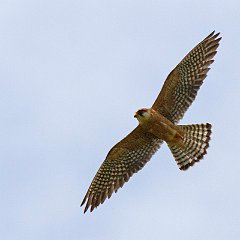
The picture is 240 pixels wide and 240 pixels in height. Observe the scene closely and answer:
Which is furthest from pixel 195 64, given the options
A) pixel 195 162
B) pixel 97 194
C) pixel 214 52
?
pixel 97 194

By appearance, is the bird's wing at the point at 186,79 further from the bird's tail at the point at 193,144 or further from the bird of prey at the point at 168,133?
the bird's tail at the point at 193,144

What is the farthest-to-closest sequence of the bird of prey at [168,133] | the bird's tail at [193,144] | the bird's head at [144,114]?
the bird's tail at [193,144]
the bird of prey at [168,133]
the bird's head at [144,114]

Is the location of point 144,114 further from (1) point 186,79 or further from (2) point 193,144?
(2) point 193,144

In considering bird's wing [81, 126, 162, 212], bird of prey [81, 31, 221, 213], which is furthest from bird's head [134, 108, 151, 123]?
bird's wing [81, 126, 162, 212]

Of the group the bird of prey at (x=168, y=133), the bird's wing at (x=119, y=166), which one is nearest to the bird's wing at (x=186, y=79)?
the bird of prey at (x=168, y=133)

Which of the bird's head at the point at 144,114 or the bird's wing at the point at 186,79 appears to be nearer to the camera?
the bird's head at the point at 144,114

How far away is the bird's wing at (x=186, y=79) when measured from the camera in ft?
81.5

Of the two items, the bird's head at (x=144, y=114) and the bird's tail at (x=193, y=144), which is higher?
the bird's head at (x=144, y=114)

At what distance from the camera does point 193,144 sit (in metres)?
25.2

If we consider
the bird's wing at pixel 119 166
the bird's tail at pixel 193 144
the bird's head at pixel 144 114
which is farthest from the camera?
the bird's wing at pixel 119 166

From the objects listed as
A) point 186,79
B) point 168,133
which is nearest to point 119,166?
point 168,133

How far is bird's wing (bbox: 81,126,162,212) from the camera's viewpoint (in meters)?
25.5

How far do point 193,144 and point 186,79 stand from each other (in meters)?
1.70

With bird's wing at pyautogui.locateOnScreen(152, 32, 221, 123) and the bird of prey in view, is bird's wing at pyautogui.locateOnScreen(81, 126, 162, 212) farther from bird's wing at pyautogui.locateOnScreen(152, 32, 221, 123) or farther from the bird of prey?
bird's wing at pyautogui.locateOnScreen(152, 32, 221, 123)
